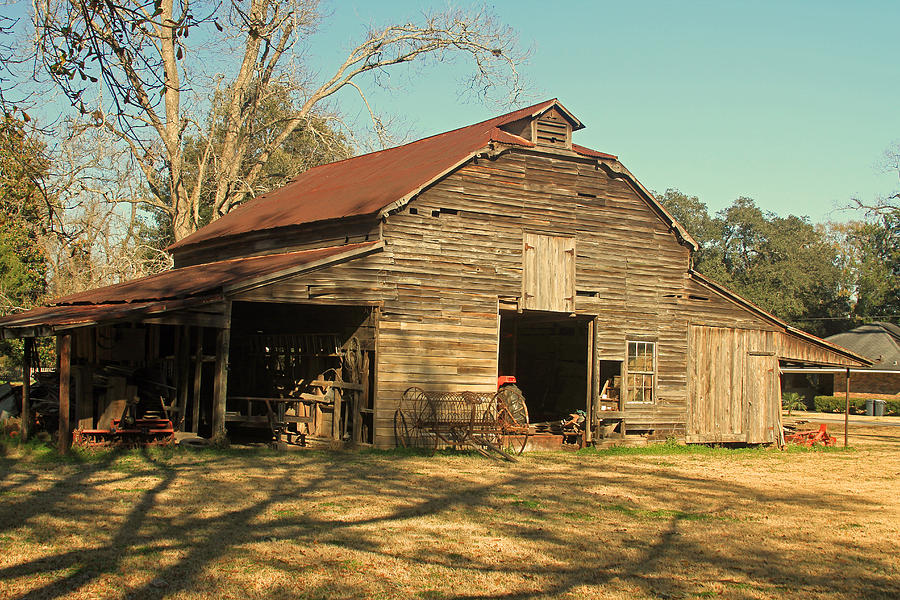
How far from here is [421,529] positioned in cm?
1088

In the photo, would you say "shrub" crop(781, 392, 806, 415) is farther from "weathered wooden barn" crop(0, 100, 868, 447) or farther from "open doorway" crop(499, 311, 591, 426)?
"open doorway" crop(499, 311, 591, 426)

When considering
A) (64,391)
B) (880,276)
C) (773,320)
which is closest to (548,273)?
(773,320)

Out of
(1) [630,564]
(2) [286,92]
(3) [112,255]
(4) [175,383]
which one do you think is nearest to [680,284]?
(4) [175,383]

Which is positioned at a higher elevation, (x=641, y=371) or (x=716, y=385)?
(x=641, y=371)

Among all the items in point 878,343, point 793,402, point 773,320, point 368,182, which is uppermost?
point 368,182

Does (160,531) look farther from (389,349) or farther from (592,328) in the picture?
(592,328)

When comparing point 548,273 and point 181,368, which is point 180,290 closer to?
point 181,368

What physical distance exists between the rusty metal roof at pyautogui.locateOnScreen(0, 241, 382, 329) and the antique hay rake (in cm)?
333

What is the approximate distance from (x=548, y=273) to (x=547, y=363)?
5.50m

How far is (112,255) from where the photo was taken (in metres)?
43.2

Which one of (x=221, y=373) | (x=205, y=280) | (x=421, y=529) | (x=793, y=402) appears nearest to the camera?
(x=421, y=529)

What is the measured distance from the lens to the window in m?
22.5

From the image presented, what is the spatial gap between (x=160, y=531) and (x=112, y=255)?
3573 cm

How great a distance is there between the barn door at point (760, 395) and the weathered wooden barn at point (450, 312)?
0.20 ft
